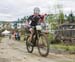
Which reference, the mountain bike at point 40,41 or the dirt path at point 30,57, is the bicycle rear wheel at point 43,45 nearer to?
the mountain bike at point 40,41

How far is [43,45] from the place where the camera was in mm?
12242

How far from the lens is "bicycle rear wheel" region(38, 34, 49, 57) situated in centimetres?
1194

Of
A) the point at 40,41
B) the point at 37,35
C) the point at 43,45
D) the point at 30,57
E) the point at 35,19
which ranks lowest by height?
the point at 30,57

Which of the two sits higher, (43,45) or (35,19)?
(35,19)

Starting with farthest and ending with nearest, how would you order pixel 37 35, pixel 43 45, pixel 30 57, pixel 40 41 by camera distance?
pixel 37 35
pixel 40 41
pixel 43 45
pixel 30 57

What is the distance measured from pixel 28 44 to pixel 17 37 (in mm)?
29957

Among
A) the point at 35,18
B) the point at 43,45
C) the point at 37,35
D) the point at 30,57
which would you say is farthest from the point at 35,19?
the point at 30,57

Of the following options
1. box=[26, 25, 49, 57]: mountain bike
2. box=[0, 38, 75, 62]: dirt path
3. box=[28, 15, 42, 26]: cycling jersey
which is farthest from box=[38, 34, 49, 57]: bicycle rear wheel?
box=[28, 15, 42, 26]: cycling jersey

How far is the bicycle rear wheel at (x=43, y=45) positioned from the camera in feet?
39.2

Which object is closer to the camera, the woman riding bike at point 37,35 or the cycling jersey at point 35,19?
the woman riding bike at point 37,35

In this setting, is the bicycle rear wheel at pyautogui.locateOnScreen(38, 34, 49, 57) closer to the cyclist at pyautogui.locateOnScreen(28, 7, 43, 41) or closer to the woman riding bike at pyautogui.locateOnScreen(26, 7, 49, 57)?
the woman riding bike at pyautogui.locateOnScreen(26, 7, 49, 57)

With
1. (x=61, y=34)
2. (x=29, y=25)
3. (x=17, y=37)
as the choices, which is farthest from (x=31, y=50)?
(x=17, y=37)

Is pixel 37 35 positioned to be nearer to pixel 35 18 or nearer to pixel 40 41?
pixel 40 41

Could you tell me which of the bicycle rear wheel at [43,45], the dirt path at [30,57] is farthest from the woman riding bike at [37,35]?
the dirt path at [30,57]
